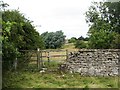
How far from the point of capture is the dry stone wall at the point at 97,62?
17.5m

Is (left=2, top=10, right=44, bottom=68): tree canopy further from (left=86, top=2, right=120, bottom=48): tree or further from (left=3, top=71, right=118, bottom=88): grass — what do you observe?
(left=86, top=2, right=120, bottom=48): tree

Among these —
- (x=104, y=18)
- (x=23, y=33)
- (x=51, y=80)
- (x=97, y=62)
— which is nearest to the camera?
(x=51, y=80)

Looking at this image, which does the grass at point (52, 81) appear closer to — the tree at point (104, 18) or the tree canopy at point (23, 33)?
the tree canopy at point (23, 33)

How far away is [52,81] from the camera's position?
1557 cm

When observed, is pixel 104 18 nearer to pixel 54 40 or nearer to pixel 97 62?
pixel 54 40

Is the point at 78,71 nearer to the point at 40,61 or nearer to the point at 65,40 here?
the point at 40,61

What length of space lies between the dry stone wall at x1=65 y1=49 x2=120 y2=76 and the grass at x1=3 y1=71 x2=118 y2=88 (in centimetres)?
68

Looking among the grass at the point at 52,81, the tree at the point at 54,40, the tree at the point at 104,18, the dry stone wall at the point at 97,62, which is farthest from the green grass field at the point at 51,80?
the tree at the point at 54,40

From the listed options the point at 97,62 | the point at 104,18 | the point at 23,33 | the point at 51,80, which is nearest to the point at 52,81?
the point at 51,80

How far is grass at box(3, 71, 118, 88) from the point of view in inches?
566

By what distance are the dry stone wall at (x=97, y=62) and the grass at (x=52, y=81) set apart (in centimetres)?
68

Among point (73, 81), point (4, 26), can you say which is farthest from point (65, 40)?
point (4, 26)

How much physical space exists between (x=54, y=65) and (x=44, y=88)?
5113mm

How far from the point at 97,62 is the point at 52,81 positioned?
3.17 meters
